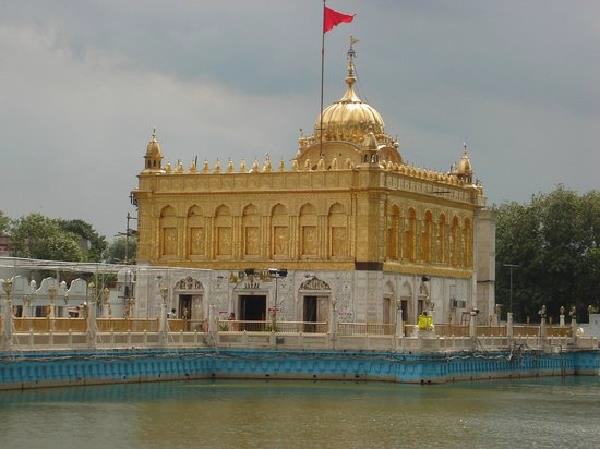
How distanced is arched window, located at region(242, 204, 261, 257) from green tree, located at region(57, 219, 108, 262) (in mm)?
70940

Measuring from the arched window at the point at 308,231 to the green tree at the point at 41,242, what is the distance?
45318mm

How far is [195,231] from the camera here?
67812 millimetres

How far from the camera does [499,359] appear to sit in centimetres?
6391

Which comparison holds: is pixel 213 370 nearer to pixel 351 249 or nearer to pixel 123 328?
pixel 123 328

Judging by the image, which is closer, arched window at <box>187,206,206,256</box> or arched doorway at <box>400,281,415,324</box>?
arched doorway at <box>400,281,415,324</box>

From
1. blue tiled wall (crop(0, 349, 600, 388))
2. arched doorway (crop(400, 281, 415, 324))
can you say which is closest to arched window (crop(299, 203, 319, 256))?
arched doorway (crop(400, 281, 415, 324))

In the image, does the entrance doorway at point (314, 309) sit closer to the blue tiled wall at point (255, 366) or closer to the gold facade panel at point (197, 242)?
the gold facade panel at point (197, 242)

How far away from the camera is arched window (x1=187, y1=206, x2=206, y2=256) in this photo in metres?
67.6

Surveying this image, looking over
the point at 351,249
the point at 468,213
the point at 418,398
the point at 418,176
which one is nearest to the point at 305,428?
the point at 418,398

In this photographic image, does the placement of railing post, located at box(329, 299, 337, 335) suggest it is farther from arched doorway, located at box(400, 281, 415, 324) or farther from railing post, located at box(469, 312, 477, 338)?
arched doorway, located at box(400, 281, 415, 324)

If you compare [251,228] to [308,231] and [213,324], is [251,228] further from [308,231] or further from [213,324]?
[213,324]

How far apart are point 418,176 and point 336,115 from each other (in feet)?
18.5

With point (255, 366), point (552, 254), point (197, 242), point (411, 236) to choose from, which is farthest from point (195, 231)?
point (552, 254)

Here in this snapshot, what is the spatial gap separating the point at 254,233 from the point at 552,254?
34.1 meters
